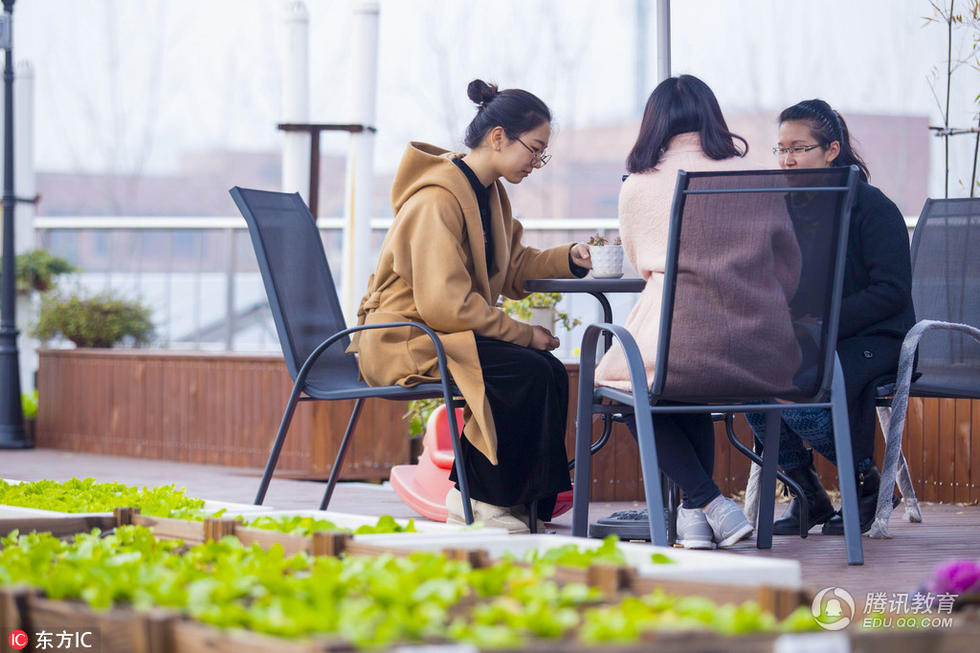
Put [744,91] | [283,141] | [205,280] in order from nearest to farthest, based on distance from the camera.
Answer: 1. [283,141]
2. [205,280]
3. [744,91]

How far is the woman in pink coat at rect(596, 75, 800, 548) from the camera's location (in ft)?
8.60

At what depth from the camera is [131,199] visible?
15.5m

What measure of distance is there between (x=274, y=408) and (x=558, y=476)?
303 cm

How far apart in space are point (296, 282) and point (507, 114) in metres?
0.76

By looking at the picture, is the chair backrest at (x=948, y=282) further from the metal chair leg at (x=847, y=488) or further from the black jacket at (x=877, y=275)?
the metal chair leg at (x=847, y=488)

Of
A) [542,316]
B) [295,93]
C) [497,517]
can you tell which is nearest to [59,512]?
[497,517]

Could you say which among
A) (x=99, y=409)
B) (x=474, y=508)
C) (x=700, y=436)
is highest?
(x=700, y=436)

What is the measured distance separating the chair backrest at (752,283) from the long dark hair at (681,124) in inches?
16.0

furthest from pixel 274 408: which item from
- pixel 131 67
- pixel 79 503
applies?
pixel 131 67

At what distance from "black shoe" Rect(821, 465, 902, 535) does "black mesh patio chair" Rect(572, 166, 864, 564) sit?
728 mm

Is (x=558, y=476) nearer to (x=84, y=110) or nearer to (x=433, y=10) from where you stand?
(x=433, y=10)

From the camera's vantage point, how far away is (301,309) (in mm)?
3270

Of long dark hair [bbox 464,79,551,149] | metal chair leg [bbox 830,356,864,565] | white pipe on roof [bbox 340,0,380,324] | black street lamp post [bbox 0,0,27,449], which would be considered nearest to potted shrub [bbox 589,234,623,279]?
long dark hair [bbox 464,79,551,149]

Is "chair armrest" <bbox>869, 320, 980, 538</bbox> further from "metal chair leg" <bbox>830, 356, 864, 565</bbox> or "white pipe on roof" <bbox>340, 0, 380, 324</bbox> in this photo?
"white pipe on roof" <bbox>340, 0, 380, 324</bbox>
